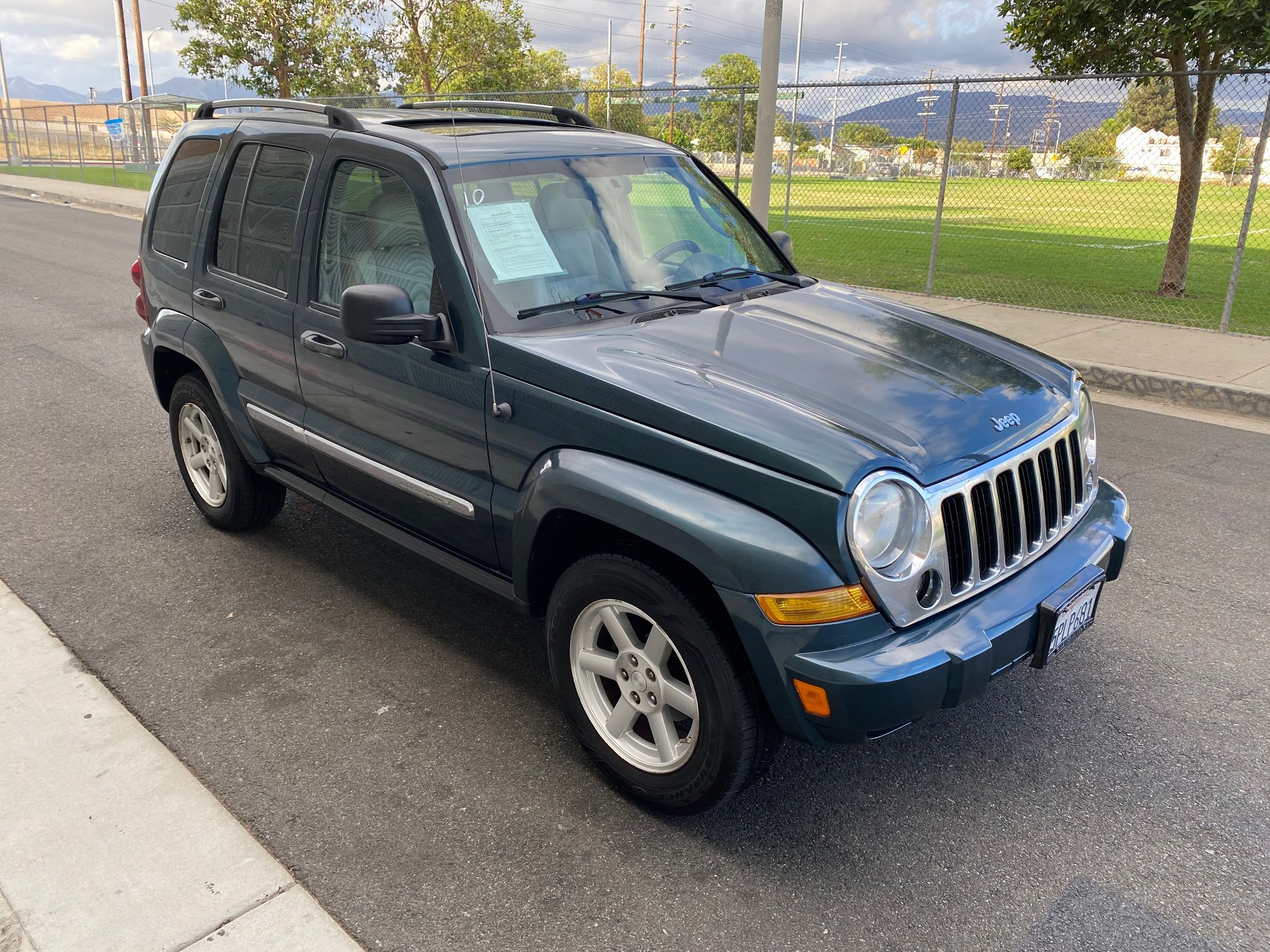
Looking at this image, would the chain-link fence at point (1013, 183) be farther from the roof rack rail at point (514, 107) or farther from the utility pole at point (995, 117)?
the roof rack rail at point (514, 107)

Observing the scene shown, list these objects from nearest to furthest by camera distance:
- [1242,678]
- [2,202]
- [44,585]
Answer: [1242,678], [44,585], [2,202]

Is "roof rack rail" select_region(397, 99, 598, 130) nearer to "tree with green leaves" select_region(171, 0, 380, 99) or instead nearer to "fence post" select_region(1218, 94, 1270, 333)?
"fence post" select_region(1218, 94, 1270, 333)

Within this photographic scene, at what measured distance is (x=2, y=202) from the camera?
2414cm

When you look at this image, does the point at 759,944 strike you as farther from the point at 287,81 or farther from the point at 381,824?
the point at 287,81

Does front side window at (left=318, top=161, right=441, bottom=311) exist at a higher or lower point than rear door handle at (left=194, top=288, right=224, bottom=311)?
higher

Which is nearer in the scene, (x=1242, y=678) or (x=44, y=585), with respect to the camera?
(x=1242, y=678)

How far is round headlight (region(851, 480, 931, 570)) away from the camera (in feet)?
8.07

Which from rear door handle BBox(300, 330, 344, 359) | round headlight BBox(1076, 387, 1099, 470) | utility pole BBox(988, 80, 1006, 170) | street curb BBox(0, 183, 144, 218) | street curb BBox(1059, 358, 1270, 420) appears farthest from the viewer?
street curb BBox(0, 183, 144, 218)

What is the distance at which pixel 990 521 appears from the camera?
2725 millimetres

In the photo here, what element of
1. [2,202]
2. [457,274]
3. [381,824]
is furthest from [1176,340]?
[2,202]

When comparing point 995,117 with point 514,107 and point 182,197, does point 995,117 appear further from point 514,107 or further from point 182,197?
point 182,197

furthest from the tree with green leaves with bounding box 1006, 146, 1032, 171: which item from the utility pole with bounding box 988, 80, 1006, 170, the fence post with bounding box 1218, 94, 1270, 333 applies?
the fence post with bounding box 1218, 94, 1270, 333

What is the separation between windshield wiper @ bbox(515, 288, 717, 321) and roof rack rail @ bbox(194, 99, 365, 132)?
1.06 m

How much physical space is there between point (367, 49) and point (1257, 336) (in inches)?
907
